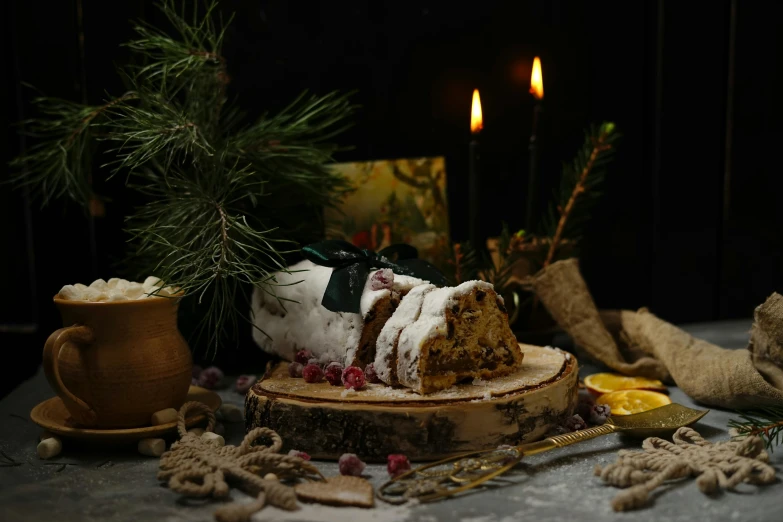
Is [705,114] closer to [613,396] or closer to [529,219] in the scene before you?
[529,219]

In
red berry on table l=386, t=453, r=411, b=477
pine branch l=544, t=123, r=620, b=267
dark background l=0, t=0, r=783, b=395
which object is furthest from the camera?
dark background l=0, t=0, r=783, b=395

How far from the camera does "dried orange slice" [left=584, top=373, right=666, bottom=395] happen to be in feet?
5.44

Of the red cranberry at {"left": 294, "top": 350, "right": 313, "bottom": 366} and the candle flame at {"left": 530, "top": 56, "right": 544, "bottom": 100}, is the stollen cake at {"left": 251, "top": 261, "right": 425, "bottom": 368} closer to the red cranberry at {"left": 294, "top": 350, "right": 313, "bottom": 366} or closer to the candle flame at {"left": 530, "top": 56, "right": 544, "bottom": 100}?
the red cranberry at {"left": 294, "top": 350, "right": 313, "bottom": 366}

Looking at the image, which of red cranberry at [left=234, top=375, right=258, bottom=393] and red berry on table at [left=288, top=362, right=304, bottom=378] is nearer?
red berry on table at [left=288, top=362, right=304, bottom=378]

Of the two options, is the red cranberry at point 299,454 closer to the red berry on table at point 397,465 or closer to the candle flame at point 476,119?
the red berry on table at point 397,465

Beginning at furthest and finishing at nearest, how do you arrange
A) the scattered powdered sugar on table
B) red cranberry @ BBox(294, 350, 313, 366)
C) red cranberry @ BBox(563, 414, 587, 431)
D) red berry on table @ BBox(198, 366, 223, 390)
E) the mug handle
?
red berry on table @ BBox(198, 366, 223, 390), red cranberry @ BBox(294, 350, 313, 366), red cranberry @ BBox(563, 414, 587, 431), the mug handle, the scattered powdered sugar on table


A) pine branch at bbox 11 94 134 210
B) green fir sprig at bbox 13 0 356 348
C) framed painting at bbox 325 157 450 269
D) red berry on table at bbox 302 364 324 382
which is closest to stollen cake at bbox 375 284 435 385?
red berry on table at bbox 302 364 324 382

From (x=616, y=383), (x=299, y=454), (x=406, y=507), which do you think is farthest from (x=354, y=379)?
(x=616, y=383)

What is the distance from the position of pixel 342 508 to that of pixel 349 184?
42.4 inches

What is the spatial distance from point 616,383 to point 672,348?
15 centimetres

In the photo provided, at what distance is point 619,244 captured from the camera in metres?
2.39

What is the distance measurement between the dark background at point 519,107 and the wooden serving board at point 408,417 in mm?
683

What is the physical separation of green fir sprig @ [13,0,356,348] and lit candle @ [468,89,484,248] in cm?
35

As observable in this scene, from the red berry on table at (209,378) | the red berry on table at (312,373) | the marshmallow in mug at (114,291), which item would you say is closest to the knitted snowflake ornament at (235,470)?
the red berry on table at (312,373)
